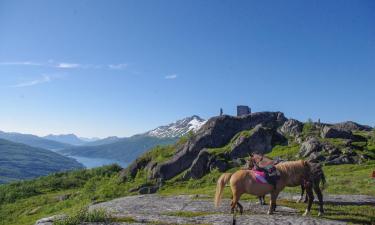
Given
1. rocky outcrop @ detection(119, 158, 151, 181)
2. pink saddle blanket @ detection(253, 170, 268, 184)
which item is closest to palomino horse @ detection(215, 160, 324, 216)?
pink saddle blanket @ detection(253, 170, 268, 184)

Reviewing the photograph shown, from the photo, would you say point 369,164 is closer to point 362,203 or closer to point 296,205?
point 362,203

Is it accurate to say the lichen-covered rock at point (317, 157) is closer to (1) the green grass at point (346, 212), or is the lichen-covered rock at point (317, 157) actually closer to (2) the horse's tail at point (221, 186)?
(1) the green grass at point (346, 212)

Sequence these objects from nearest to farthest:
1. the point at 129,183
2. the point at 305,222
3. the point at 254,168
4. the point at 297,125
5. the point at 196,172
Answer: the point at 305,222 → the point at 254,168 → the point at 196,172 → the point at 129,183 → the point at 297,125

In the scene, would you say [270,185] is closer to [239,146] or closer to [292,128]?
[239,146]

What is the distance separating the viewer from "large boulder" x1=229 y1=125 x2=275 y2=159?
207 feet

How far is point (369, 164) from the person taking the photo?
5241 cm

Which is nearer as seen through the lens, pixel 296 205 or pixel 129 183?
pixel 296 205

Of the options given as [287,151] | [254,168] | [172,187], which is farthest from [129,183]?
[254,168]

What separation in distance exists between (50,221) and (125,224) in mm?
4891

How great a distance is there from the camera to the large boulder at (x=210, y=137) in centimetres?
6175

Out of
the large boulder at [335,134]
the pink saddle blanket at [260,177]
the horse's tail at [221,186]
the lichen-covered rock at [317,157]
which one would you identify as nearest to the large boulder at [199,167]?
the lichen-covered rock at [317,157]

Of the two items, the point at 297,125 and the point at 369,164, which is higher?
the point at 297,125

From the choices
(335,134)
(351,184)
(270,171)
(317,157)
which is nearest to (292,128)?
(335,134)

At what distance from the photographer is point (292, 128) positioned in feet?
245
